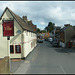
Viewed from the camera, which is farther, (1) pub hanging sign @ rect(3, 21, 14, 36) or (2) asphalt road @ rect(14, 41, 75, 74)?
(1) pub hanging sign @ rect(3, 21, 14, 36)

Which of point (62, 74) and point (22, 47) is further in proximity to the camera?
point (22, 47)

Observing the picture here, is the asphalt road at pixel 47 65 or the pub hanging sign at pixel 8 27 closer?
the asphalt road at pixel 47 65

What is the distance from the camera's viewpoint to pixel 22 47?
54.1ft

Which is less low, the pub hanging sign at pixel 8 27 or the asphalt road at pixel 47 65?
the pub hanging sign at pixel 8 27

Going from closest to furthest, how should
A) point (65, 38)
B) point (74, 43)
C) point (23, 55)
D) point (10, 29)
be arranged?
point (10, 29)
point (23, 55)
point (74, 43)
point (65, 38)

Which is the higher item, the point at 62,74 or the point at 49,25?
the point at 49,25

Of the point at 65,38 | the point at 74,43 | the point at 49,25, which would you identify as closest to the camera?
the point at 74,43

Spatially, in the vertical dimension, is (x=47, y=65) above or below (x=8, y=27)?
below

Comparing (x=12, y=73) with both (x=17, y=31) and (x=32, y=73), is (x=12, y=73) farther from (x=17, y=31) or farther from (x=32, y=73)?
(x=17, y=31)

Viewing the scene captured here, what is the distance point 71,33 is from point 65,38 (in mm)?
2522

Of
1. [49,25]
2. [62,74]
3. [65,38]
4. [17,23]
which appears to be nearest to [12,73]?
[62,74]

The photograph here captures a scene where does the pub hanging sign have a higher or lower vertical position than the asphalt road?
higher

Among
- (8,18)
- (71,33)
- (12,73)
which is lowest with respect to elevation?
(12,73)

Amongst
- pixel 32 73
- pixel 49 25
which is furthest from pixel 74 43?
pixel 49 25
